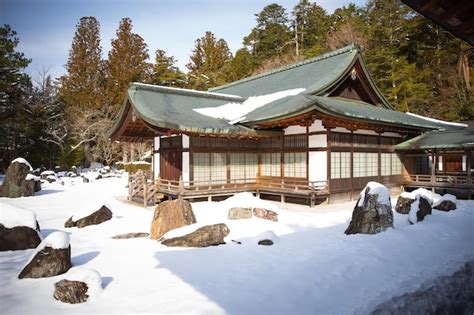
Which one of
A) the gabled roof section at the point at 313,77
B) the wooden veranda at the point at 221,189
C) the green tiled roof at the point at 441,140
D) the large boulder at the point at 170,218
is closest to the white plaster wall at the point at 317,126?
the gabled roof section at the point at 313,77

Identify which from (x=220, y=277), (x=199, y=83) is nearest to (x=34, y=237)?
(x=220, y=277)

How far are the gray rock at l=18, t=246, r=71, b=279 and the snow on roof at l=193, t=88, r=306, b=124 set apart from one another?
36.1 ft

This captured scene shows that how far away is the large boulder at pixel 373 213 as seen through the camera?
9.32 metres

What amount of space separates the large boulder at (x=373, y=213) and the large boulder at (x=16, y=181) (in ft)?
57.9

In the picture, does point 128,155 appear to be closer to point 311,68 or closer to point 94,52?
point 94,52

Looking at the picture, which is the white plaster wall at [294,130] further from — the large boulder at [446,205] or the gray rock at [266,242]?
the gray rock at [266,242]

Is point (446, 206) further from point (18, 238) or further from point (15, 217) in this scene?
point (15, 217)

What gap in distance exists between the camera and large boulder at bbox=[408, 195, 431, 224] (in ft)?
35.4

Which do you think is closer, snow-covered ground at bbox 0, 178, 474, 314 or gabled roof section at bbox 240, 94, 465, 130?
snow-covered ground at bbox 0, 178, 474, 314

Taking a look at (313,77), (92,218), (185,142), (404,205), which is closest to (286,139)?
(185,142)

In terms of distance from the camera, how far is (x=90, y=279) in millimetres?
5387

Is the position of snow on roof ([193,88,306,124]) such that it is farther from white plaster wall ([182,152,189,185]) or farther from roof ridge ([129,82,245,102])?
white plaster wall ([182,152,189,185])

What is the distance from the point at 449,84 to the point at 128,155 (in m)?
40.6

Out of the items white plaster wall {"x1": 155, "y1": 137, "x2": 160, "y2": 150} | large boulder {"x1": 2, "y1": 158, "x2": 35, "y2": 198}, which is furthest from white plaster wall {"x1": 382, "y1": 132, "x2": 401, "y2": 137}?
large boulder {"x1": 2, "y1": 158, "x2": 35, "y2": 198}
